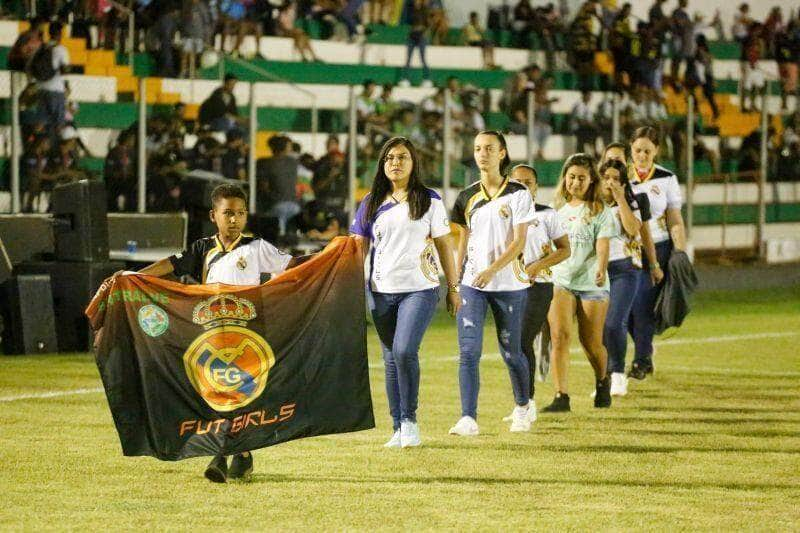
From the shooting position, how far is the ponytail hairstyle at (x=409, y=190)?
8.84m

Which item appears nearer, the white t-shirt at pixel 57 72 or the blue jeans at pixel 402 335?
the blue jeans at pixel 402 335

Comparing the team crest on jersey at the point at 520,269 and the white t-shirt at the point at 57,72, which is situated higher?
the white t-shirt at the point at 57,72

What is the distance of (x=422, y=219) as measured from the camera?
886 cm

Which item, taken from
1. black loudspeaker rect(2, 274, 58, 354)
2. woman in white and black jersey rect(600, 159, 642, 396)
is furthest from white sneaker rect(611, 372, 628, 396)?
black loudspeaker rect(2, 274, 58, 354)

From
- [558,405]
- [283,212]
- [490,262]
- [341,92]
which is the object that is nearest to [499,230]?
[490,262]

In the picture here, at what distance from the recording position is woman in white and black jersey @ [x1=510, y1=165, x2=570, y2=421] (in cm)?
995

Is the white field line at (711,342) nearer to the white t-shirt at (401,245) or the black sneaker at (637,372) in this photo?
the black sneaker at (637,372)

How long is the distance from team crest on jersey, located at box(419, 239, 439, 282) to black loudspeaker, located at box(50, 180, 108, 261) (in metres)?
6.17

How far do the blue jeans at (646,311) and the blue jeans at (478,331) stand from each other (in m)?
2.93

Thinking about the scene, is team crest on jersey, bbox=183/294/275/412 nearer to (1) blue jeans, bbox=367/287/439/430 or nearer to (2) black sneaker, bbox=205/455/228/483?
(2) black sneaker, bbox=205/455/228/483

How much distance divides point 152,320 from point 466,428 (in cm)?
248

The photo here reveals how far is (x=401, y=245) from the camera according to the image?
8.83 meters

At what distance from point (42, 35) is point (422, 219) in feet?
38.7

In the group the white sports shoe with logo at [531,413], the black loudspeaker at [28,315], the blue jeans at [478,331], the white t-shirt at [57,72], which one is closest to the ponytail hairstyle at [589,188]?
the blue jeans at [478,331]
